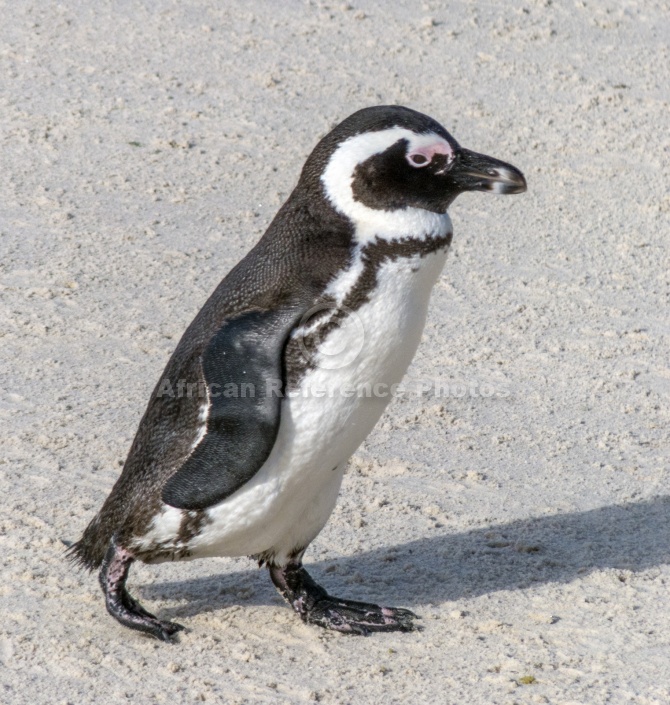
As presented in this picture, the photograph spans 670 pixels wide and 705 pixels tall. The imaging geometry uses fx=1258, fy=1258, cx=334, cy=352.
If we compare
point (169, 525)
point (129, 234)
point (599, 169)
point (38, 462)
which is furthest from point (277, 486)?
point (599, 169)

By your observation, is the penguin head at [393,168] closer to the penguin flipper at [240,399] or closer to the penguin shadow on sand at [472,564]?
the penguin flipper at [240,399]

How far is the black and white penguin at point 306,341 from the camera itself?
279 cm

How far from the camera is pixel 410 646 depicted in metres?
3.10

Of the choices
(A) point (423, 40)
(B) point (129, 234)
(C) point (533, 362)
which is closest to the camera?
(C) point (533, 362)

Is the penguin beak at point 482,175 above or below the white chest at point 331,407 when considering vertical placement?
above

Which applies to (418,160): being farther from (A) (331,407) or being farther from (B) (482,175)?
(A) (331,407)

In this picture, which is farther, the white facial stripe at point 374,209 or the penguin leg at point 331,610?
the penguin leg at point 331,610

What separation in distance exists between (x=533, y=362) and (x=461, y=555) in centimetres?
135

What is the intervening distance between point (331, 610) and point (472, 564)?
525 mm

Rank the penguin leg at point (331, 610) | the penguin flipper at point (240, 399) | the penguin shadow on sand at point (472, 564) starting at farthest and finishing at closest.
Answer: the penguin shadow on sand at point (472, 564) → the penguin leg at point (331, 610) → the penguin flipper at point (240, 399)

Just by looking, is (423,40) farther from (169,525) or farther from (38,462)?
(169,525)

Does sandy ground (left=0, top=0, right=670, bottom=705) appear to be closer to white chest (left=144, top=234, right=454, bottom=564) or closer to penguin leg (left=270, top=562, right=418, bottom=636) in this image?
penguin leg (left=270, top=562, right=418, bottom=636)

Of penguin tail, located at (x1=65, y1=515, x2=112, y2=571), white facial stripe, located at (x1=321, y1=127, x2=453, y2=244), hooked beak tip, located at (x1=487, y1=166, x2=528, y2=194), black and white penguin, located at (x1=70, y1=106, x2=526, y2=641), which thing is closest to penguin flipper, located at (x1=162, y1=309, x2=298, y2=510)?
black and white penguin, located at (x1=70, y1=106, x2=526, y2=641)

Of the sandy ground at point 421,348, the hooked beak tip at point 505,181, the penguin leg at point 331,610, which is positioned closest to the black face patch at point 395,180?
the hooked beak tip at point 505,181
